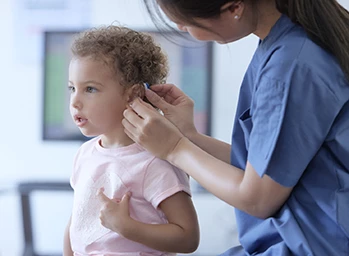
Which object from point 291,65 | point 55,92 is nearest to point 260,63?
point 291,65

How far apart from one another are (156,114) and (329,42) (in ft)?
1.21

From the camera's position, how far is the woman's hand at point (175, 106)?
1200 mm

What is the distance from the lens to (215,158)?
103cm

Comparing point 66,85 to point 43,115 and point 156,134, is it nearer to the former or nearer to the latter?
point 43,115

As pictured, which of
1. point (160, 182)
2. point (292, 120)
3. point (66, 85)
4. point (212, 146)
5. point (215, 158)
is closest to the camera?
point (292, 120)

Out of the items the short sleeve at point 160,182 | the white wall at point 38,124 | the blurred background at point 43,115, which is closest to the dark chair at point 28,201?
the blurred background at point 43,115

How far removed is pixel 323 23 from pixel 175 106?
1.34 ft

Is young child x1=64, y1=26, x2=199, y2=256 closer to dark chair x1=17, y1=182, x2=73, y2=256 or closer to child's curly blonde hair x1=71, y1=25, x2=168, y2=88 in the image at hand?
child's curly blonde hair x1=71, y1=25, x2=168, y2=88

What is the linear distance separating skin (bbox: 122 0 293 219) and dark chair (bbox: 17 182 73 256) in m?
1.58

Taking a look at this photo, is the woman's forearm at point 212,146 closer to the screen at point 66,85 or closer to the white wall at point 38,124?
the screen at point 66,85

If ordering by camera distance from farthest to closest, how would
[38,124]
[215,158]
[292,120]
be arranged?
[38,124], [215,158], [292,120]

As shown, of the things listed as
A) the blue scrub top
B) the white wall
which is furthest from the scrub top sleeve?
the white wall

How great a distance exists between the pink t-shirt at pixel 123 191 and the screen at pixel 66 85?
1.37m

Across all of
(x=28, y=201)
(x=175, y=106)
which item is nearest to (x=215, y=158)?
(x=175, y=106)
